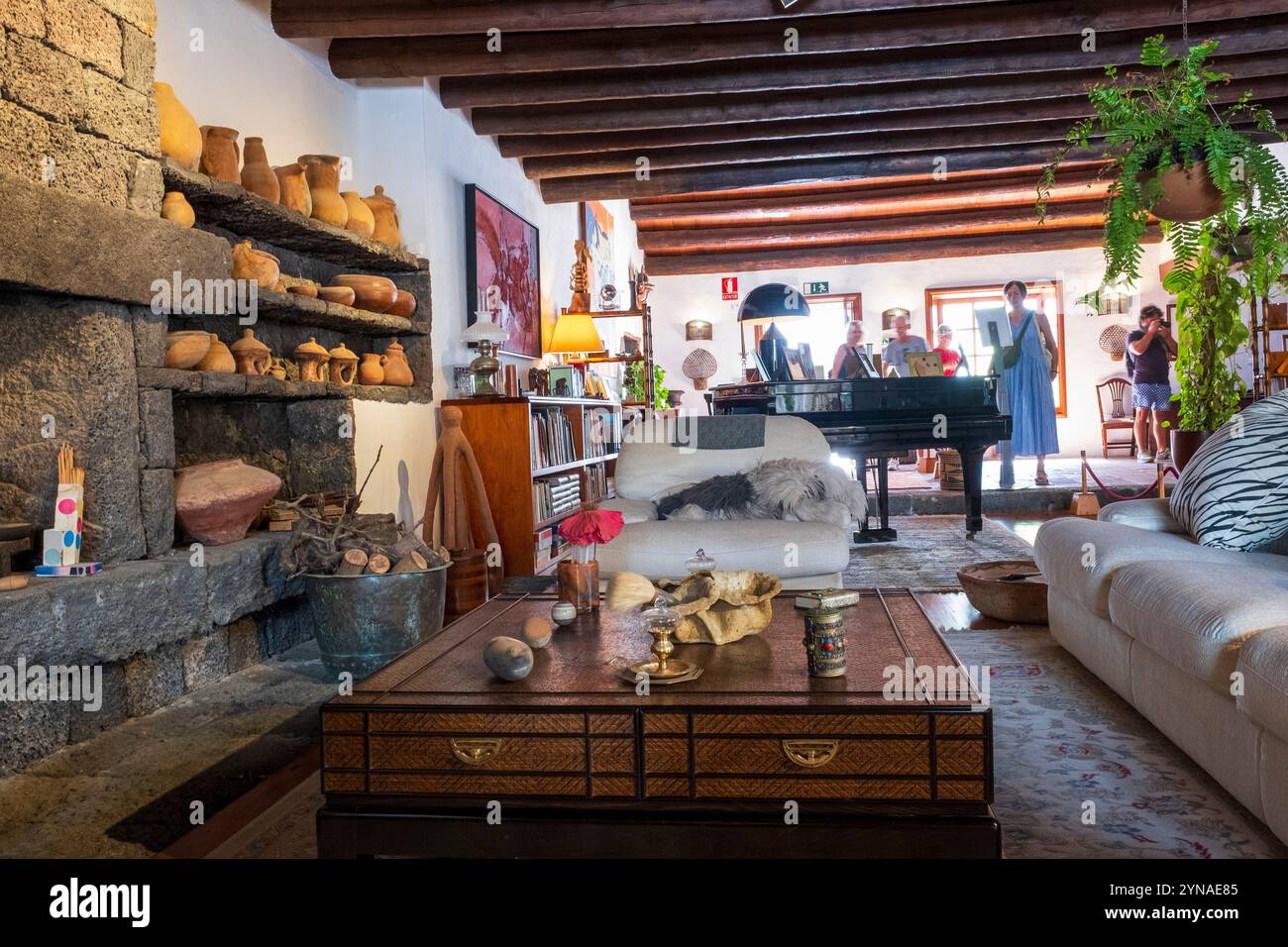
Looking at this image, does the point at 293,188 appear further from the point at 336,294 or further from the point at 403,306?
the point at 403,306

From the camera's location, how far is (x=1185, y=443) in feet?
19.4

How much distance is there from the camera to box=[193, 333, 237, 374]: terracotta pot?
337 cm

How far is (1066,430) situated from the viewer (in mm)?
12469

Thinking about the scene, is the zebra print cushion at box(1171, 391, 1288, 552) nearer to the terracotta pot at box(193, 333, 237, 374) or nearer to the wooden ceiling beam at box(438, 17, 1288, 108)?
the terracotta pot at box(193, 333, 237, 374)

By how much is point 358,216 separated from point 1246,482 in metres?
3.53

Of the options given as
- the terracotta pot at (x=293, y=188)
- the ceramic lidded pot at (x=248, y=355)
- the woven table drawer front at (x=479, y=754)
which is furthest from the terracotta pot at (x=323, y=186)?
the woven table drawer front at (x=479, y=754)

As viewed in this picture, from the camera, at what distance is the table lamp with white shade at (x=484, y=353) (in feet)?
17.8

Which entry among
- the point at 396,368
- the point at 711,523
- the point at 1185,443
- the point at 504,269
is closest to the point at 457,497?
the point at 396,368

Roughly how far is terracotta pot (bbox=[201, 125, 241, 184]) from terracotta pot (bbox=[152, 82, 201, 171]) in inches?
4.8

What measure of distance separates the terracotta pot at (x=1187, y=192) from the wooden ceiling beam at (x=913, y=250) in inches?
347

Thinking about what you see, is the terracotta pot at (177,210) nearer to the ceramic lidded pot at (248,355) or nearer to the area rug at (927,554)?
the ceramic lidded pot at (248,355)

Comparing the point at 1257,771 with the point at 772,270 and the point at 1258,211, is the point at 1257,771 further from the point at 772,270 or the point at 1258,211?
the point at 772,270

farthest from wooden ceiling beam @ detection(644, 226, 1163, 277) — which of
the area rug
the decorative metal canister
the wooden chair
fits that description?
the decorative metal canister
